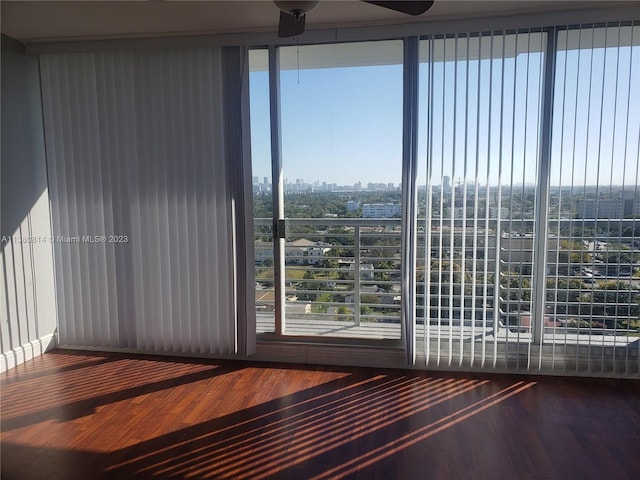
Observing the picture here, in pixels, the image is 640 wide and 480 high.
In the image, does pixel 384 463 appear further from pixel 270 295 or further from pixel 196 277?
pixel 196 277

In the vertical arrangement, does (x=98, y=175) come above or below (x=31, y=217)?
above

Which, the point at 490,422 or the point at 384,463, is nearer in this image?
the point at 384,463

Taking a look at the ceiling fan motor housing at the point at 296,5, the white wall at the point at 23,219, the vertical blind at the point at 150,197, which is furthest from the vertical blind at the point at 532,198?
the white wall at the point at 23,219

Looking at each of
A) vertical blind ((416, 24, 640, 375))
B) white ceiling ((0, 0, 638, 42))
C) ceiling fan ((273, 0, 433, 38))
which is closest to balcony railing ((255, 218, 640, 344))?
vertical blind ((416, 24, 640, 375))

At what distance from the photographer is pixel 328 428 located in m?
2.23

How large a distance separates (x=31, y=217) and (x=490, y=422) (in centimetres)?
342

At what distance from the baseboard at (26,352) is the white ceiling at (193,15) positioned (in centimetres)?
224

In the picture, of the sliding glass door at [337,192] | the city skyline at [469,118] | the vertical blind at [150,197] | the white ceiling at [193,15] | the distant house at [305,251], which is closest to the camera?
the white ceiling at [193,15]

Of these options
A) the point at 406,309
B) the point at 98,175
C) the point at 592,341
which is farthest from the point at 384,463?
the point at 98,175

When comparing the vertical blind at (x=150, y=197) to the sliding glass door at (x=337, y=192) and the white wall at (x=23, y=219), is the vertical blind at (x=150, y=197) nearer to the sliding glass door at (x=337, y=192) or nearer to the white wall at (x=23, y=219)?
the white wall at (x=23, y=219)

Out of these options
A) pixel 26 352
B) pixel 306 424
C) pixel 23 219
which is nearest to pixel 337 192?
pixel 306 424

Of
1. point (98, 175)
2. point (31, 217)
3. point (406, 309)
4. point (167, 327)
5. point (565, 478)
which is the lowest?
point (565, 478)

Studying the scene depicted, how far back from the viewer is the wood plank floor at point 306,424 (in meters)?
1.92

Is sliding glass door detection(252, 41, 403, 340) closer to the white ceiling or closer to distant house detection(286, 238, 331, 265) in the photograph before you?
distant house detection(286, 238, 331, 265)
